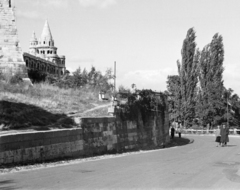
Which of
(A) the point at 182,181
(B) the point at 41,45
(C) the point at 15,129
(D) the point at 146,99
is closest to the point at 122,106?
(D) the point at 146,99

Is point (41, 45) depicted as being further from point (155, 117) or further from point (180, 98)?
point (155, 117)

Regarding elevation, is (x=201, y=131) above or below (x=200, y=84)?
below

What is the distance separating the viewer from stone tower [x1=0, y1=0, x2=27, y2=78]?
2833 centimetres

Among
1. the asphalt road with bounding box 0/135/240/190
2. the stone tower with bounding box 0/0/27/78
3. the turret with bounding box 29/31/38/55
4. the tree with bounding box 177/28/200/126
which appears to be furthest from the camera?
the turret with bounding box 29/31/38/55

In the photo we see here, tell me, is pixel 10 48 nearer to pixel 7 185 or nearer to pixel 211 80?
pixel 7 185

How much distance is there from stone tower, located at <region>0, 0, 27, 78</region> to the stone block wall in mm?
8018

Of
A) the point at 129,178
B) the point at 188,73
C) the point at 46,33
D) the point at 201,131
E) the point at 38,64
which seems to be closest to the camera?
the point at 129,178

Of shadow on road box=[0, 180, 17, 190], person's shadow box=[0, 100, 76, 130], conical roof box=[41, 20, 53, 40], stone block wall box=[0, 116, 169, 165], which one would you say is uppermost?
conical roof box=[41, 20, 53, 40]

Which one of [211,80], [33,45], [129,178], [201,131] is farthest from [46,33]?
[129,178]

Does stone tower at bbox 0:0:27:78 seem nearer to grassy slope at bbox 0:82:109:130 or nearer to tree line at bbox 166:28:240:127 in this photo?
grassy slope at bbox 0:82:109:130

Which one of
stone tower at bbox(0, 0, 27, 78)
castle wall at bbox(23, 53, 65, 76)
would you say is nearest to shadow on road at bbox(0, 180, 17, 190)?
stone tower at bbox(0, 0, 27, 78)

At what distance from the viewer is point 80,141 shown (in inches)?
770

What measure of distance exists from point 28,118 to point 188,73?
46.5 metres

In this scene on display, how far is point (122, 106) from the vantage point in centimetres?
2522
